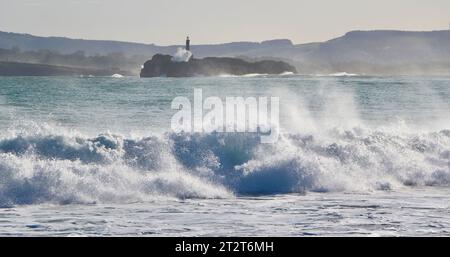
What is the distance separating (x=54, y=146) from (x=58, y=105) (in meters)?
18.2

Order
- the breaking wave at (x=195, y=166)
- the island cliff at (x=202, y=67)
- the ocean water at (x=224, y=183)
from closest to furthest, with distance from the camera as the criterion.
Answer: the ocean water at (x=224, y=183) → the breaking wave at (x=195, y=166) → the island cliff at (x=202, y=67)

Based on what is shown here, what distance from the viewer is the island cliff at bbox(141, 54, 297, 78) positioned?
91.4m

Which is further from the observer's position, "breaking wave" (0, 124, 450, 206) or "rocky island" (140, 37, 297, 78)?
"rocky island" (140, 37, 297, 78)

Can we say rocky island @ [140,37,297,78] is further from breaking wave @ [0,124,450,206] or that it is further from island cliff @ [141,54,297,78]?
breaking wave @ [0,124,450,206]

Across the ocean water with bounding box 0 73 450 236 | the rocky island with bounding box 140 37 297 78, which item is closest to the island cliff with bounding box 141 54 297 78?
the rocky island with bounding box 140 37 297 78

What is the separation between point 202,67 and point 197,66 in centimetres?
94

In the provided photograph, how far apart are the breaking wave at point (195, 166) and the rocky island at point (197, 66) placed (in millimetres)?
68496

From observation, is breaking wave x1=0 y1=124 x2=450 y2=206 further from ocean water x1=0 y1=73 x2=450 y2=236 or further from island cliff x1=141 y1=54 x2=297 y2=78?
island cliff x1=141 y1=54 x2=297 y2=78

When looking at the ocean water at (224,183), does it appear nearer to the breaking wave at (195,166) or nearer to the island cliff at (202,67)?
the breaking wave at (195,166)

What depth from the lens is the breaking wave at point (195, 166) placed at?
55.9ft

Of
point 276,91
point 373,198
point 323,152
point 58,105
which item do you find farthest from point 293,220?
point 276,91

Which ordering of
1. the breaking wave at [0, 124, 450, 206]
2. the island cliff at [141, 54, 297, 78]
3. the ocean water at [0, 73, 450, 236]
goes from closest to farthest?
the ocean water at [0, 73, 450, 236] < the breaking wave at [0, 124, 450, 206] < the island cliff at [141, 54, 297, 78]

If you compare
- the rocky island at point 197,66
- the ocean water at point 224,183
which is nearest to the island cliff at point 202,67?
the rocky island at point 197,66

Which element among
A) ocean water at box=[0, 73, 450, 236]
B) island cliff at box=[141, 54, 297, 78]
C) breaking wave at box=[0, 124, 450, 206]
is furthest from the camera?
island cliff at box=[141, 54, 297, 78]
